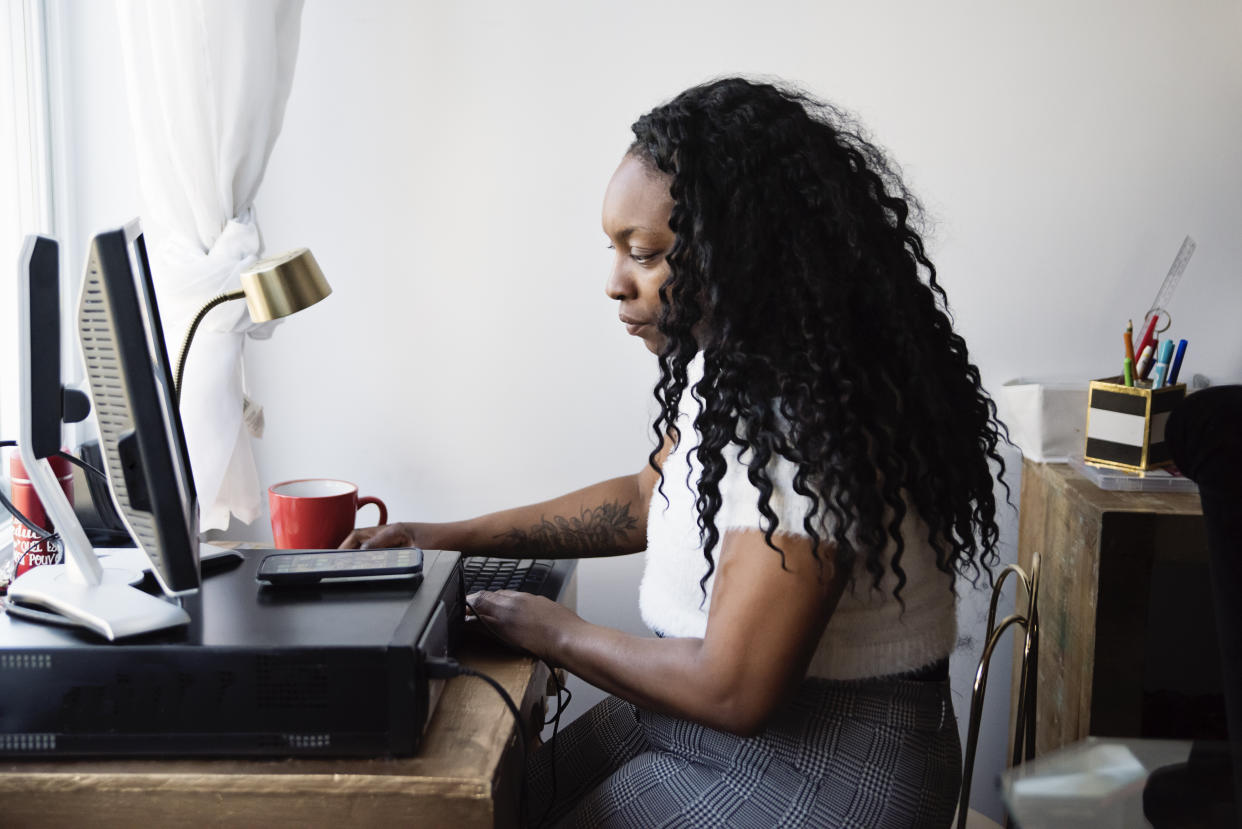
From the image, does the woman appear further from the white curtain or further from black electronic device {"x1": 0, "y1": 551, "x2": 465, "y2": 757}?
the white curtain

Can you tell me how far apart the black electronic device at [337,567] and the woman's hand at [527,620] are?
114 mm

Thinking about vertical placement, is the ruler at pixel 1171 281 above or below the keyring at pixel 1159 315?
above

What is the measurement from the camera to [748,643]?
88 centimetres

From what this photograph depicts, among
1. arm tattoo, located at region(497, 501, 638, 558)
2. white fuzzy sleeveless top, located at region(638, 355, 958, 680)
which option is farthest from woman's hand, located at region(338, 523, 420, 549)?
white fuzzy sleeveless top, located at region(638, 355, 958, 680)

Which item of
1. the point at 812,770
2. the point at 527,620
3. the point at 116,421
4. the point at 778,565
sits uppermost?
the point at 116,421

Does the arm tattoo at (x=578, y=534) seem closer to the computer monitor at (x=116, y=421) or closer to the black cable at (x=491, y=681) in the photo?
the black cable at (x=491, y=681)

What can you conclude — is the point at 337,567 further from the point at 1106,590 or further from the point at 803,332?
the point at 1106,590

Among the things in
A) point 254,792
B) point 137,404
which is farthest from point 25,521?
point 254,792

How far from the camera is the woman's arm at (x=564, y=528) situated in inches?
52.3

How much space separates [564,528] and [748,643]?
0.53 meters

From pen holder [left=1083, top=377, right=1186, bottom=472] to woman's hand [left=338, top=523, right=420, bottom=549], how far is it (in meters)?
0.96

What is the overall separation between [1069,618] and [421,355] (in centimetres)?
110

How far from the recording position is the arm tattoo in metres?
1.37

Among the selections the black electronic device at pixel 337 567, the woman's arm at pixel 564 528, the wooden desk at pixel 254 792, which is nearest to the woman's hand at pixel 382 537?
the woman's arm at pixel 564 528
